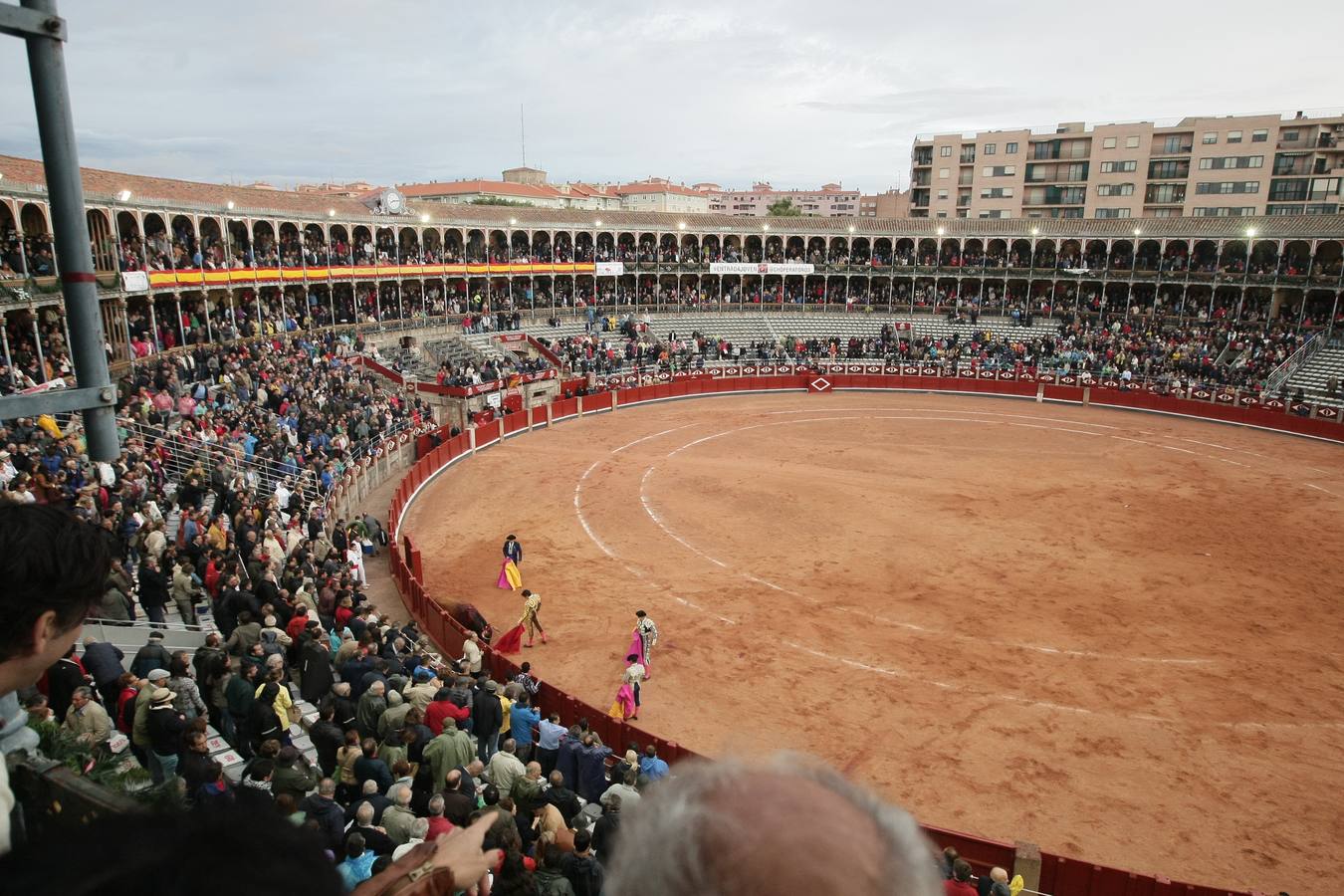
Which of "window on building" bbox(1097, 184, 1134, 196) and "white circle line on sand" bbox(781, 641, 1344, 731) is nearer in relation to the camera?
"white circle line on sand" bbox(781, 641, 1344, 731)

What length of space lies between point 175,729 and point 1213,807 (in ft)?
42.8

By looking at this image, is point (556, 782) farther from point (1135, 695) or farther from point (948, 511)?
point (948, 511)

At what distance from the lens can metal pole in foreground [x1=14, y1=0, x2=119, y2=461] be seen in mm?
3922

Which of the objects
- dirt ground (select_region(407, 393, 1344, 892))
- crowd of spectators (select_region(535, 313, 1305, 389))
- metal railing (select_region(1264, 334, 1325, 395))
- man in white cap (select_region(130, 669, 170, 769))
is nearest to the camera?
man in white cap (select_region(130, 669, 170, 769))

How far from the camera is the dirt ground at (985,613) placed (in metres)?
11.9

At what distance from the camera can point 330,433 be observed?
1010 inches

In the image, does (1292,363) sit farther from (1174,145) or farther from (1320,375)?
(1174,145)

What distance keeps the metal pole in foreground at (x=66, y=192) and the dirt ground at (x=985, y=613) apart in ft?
13.5

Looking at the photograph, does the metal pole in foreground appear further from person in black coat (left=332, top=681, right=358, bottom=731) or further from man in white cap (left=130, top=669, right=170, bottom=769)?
person in black coat (left=332, top=681, right=358, bottom=731)

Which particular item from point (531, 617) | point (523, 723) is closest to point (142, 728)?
point (523, 723)

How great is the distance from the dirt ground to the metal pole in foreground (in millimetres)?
4127

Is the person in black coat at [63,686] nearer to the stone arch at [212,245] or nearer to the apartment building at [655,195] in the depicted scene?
the stone arch at [212,245]

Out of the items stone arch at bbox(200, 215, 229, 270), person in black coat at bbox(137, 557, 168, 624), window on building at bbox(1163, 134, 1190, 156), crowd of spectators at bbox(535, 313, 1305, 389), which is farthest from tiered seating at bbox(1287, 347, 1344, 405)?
stone arch at bbox(200, 215, 229, 270)

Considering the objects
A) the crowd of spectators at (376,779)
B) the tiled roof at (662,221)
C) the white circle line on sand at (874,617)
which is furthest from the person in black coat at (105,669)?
the tiled roof at (662,221)
